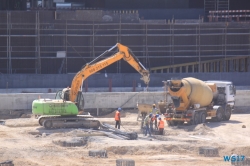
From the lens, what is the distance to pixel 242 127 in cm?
3291

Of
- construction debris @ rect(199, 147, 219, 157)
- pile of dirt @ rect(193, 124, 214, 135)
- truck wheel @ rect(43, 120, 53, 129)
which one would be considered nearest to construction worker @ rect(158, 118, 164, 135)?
pile of dirt @ rect(193, 124, 214, 135)

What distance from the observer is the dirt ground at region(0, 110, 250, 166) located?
76.6ft

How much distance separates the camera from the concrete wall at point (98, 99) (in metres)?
37.1

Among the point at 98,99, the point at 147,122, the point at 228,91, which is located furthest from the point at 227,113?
the point at 147,122

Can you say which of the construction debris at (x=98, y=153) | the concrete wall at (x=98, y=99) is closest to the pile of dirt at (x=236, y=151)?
the construction debris at (x=98, y=153)

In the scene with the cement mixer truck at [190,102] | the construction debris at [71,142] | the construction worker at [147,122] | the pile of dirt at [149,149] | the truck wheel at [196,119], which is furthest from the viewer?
the truck wheel at [196,119]

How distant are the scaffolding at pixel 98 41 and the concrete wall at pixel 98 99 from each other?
9465mm

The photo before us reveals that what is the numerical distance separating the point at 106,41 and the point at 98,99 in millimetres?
10740

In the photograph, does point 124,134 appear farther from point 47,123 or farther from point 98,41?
point 98,41

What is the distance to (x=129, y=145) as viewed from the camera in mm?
26062

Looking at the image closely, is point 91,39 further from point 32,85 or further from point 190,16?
point 190,16

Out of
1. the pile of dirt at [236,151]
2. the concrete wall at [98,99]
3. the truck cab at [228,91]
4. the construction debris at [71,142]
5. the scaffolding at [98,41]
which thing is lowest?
the pile of dirt at [236,151]

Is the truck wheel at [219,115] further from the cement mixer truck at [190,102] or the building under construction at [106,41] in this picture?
the building under construction at [106,41]

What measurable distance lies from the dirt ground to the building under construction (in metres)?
14.1
